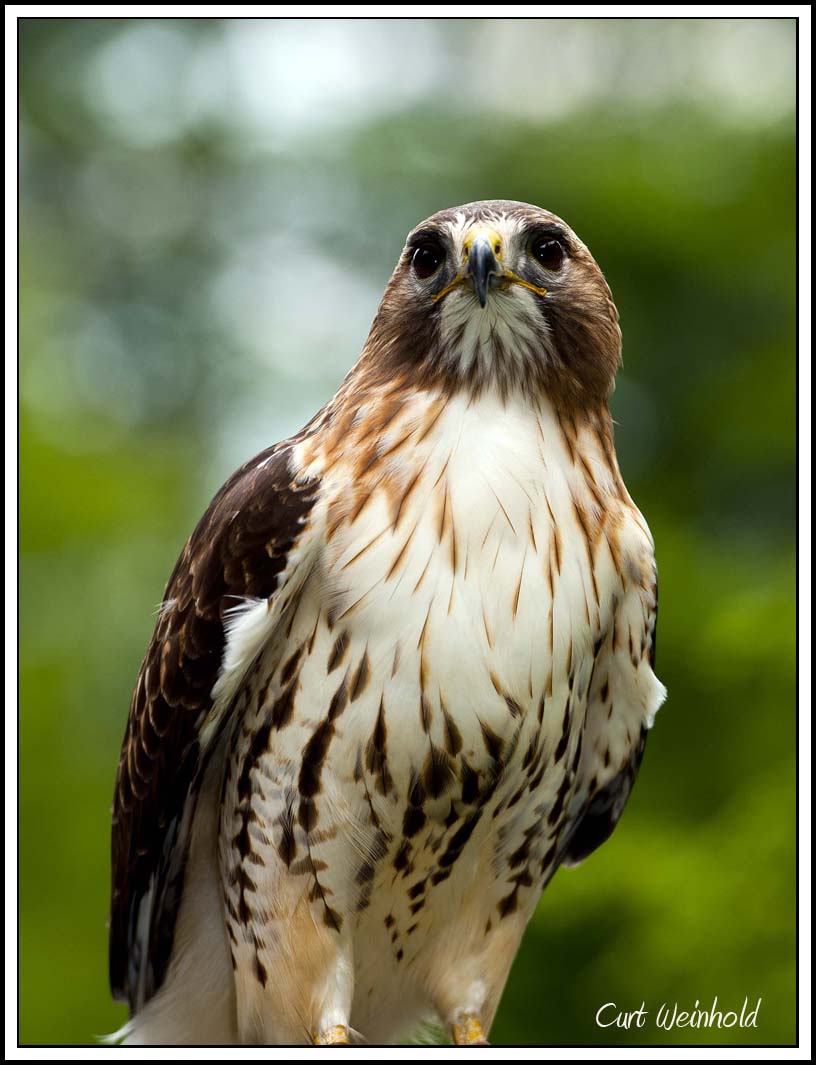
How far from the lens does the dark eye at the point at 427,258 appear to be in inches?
102

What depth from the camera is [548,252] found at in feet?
8.66

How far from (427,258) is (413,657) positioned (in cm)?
87

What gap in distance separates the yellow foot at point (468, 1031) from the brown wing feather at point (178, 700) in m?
0.74

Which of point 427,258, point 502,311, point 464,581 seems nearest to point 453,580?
point 464,581

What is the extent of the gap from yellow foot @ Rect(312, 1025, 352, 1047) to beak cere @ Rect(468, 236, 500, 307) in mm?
1630

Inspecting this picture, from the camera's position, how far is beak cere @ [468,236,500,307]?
2428 millimetres

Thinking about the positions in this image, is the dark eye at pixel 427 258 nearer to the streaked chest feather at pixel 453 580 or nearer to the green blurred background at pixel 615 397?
the streaked chest feather at pixel 453 580

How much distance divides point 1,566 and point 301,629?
5.61ft

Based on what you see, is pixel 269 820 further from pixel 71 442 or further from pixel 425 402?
pixel 71 442

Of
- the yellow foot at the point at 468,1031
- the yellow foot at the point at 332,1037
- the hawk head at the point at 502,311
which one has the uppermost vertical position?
the hawk head at the point at 502,311

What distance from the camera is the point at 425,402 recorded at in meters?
2.64

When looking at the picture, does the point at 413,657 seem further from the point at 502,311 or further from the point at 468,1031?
the point at 468,1031
